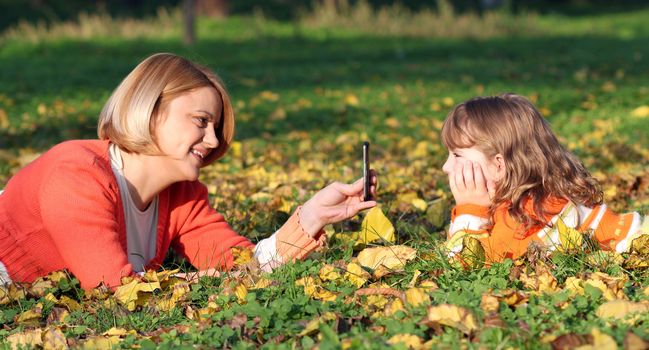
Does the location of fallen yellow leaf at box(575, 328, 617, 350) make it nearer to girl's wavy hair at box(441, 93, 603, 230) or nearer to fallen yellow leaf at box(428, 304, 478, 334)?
fallen yellow leaf at box(428, 304, 478, 334)

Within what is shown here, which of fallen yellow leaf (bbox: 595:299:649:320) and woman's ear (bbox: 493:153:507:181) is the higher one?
woman's ear (bbox: 493:153:507:181)

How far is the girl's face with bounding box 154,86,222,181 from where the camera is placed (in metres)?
3.61

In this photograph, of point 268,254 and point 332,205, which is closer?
point 332,205

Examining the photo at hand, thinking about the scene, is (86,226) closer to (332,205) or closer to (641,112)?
(332,205)

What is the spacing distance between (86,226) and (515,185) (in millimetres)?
1627

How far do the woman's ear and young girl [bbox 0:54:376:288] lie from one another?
1.74ft

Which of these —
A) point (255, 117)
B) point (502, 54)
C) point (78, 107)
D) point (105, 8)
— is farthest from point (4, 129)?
point (105, 8)

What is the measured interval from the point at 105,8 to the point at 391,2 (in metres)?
10.4

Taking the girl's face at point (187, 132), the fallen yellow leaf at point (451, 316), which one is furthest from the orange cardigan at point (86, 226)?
the fallen yellow leaf at point (451, 316)

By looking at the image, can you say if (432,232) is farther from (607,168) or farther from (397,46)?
(397,46)

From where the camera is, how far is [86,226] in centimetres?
341

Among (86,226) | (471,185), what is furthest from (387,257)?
(86,226)

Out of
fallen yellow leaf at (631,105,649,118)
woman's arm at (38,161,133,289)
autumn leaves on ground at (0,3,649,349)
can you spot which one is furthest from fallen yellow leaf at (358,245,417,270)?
fallen yellow leaf at (631,105,649,118)

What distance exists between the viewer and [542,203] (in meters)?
3.53
